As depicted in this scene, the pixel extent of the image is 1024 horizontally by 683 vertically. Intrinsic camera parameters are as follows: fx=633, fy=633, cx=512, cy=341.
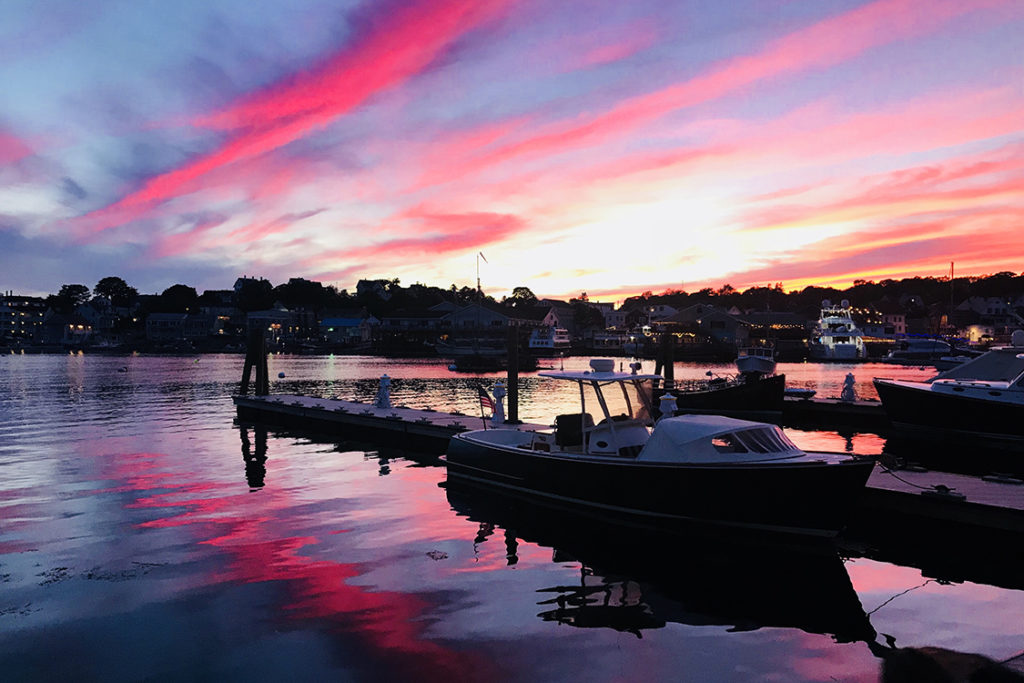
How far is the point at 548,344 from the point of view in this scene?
119438 millimetres

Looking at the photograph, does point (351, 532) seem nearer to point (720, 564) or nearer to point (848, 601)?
point (720, 564)

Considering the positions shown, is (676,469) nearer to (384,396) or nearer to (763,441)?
(763,441)

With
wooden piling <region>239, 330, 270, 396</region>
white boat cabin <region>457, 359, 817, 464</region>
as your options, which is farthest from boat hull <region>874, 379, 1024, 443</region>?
wooden piling <region>239, 330, 270, 396</region>

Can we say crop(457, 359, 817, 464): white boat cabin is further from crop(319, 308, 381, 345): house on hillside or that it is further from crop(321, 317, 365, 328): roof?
crop(321, 317, 365, 328): roof

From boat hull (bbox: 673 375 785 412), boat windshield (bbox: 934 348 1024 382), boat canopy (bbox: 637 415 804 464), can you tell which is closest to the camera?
boat canopy (bbox: 637 415 804 464)

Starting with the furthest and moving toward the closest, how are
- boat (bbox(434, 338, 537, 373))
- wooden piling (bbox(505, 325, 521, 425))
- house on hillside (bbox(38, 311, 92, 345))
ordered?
1. house on hillside (bbox(38, 311, 92, 345))
2. boat (bbox(434, 338, 537, 373))
3. wooden piling (bbox(505, 325, 521, 425))

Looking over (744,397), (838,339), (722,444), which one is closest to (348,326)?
(838,339)

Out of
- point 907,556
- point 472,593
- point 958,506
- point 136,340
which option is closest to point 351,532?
point 472,593

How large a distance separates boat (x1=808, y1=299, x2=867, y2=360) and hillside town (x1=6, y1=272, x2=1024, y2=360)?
1.01 meters

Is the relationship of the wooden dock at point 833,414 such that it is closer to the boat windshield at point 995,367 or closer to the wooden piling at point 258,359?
the boat windshield at point 995,367

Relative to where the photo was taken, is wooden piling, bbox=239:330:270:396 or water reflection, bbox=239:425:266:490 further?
wooden piling, bbox=239:330:270:396

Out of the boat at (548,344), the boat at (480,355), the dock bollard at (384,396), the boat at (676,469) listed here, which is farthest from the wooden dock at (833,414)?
the boat at (548,344)

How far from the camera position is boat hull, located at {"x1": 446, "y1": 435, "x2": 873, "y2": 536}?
11.1m

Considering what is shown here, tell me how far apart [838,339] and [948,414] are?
87.8m
